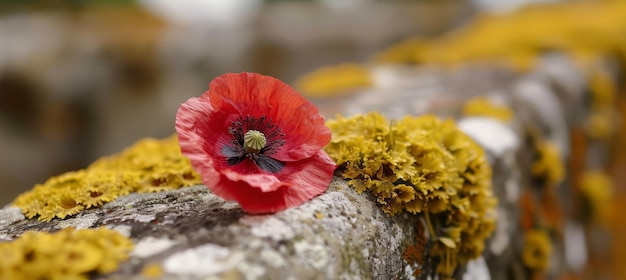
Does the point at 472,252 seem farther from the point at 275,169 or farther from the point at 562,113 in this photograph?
the point at 562,113

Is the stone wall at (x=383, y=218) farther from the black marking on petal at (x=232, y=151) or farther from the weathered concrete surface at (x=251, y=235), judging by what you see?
the black marking on petal at (x=232, y=151)

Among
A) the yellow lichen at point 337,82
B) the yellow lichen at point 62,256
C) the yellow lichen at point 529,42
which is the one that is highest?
the yellow lichen at point 529,42

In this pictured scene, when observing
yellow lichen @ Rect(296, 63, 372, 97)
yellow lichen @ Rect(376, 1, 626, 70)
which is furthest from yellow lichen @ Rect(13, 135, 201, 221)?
yellow lichen @ Rect(376, 1, 626, 70)

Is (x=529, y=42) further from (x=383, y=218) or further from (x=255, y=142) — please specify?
(x=255, y=142)

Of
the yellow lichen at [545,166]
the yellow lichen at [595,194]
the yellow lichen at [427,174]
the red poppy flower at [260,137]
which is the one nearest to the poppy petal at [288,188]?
the red poppy flower at [260,137]

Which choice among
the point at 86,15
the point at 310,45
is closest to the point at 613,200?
the point at 310,45

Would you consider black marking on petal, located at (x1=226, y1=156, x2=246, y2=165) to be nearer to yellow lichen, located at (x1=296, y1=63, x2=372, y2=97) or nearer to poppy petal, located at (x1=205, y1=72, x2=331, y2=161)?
poppy petal, located at (x1=205, y1=72, x2=331, y2=161)

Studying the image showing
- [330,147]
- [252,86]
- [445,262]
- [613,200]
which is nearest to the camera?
[252,86]
